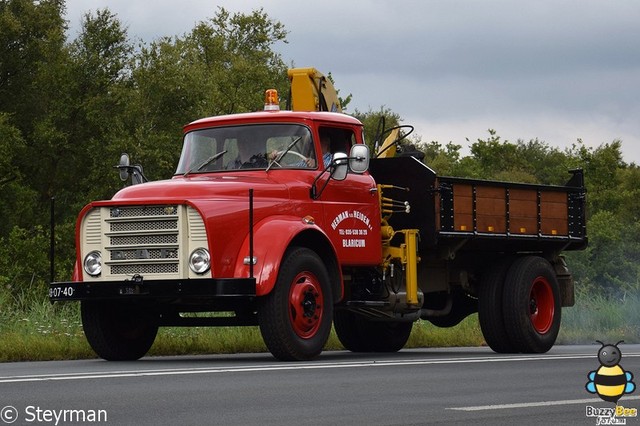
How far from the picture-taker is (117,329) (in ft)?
53.6

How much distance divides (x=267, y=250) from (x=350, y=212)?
2089 millimetres

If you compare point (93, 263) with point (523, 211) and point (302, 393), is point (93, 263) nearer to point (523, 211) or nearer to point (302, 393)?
point (302, 393)

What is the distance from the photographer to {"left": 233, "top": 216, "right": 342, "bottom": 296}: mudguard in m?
14.7

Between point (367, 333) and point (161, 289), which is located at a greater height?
point (161, 289)

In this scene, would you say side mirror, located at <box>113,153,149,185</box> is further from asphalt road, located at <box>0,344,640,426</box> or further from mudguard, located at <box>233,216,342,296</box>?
asphalt road, located at <box>0,344,640,426</box>

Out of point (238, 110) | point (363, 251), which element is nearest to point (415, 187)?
point (363, 251)

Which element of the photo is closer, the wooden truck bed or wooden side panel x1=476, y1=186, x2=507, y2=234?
the wooden truck bed

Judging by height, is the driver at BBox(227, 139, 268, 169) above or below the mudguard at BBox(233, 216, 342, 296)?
above

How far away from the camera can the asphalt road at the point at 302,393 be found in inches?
364

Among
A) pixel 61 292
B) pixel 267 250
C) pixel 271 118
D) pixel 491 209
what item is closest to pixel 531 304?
pixel 491 209

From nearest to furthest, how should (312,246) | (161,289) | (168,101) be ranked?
(161,289), (312,246), (168,101)

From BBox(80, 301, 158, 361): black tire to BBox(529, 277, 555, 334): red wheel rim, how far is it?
5427 millimetres

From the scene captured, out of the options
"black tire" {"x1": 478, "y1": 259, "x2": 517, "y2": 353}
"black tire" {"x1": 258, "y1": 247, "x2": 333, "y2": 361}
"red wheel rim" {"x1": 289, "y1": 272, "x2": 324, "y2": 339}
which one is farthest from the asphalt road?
"black tire" {"x1": 478, "y1": 259, "x2": 517, "y2": 353}

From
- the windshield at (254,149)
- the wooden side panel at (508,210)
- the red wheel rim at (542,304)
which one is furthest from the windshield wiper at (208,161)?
the red wheel rim at (542,304)
